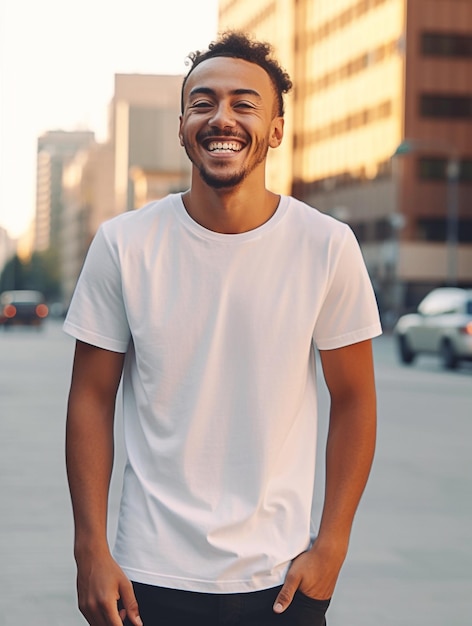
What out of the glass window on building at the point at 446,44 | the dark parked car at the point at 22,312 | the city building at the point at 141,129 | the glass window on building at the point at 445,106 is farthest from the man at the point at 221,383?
the city building at the point at 141,129

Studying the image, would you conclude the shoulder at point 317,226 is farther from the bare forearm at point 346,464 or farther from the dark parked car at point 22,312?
the dark parked car at point 22,312

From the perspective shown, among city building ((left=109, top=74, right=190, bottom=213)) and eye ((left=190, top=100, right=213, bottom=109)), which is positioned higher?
city building ((left=109, top=74, right=190, bottom=213))

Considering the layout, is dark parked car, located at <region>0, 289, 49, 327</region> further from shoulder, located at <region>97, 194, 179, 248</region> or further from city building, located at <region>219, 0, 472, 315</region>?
shoulder, located at <region>97, 194, 179, 248</region>

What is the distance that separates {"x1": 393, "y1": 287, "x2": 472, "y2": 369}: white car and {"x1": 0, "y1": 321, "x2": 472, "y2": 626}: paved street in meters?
10.6

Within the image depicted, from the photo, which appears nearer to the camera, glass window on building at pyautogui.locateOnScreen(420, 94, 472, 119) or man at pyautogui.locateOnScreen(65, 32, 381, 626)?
man at pyautogui.locateOnScreen(65, 32, 381, 626)

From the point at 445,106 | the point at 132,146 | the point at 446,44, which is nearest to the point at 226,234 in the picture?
the point at 445,106

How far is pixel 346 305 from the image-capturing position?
9.16 ft

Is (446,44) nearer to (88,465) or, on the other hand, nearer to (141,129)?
(88,465)

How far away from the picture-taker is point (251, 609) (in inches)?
105

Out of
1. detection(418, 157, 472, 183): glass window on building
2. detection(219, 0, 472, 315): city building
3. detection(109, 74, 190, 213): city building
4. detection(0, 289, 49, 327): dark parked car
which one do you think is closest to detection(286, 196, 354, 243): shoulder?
detection(0, 289, 49, 327): dark parked car

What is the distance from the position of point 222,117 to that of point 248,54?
0.16 m

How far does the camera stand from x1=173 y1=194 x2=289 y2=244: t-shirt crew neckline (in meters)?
2.74

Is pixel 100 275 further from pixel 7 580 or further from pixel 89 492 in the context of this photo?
pixel 7 580

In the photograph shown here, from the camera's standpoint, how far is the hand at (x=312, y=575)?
2.67 m
